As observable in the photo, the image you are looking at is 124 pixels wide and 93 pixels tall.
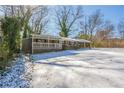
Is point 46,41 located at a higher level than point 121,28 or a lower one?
lower

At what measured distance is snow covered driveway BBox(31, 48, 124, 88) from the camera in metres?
3.19

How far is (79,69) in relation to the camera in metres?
3.38

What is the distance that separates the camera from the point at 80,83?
125 inches

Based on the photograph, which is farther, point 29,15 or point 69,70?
point 29,15

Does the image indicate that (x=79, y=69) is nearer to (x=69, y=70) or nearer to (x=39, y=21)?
(x=69, y=70)

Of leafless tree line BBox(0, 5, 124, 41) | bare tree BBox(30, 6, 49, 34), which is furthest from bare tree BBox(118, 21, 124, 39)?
bare tree BBox(30, 6, 49, 34)

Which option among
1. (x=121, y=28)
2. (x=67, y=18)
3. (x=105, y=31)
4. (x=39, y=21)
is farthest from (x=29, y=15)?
(x=121, y=28)

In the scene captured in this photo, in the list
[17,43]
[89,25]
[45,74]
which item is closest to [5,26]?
[17,43]

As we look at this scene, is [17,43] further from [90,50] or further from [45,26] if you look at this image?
[90,50]

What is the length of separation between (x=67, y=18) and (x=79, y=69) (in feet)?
2.83

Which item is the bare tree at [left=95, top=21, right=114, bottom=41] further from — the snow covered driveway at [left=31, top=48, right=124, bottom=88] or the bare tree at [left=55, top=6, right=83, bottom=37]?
the bare tree at [left=55, top=6, right=83, bottom=37]

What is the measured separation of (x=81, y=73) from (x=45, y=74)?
0.55 metres

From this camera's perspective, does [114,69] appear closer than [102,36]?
Yes

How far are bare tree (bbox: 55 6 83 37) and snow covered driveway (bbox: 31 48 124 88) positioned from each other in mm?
358
